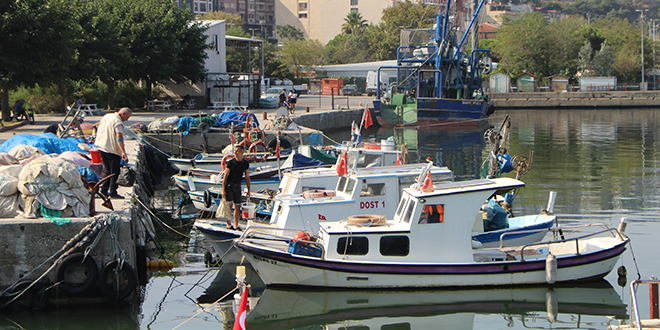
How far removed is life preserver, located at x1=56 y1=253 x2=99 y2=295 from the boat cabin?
13.3ft

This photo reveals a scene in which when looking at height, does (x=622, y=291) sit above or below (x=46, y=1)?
below

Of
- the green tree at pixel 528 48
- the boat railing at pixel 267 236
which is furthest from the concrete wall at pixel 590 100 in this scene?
the boat railing at pixel 267 236

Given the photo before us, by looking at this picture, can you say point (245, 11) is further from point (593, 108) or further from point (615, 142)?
point (615, 142)

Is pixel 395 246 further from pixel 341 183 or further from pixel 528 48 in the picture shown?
pixel 528 48

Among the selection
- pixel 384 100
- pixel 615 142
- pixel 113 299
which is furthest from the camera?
pixel 384 100

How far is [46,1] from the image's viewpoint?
2869cm

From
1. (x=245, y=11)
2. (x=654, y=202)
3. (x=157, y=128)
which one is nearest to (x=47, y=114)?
(x=157, y=128)

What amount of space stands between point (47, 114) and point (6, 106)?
6525 mm

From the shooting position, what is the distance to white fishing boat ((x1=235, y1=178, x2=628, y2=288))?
11.6 metres

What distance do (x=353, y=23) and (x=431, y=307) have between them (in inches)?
4157

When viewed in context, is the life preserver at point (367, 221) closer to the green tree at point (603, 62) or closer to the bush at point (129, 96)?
the bush at point (129, 96)

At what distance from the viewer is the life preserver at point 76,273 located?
10.4 metres

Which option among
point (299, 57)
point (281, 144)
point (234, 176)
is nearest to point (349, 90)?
point (299, 57)

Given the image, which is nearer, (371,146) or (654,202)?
(371,146)
